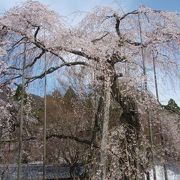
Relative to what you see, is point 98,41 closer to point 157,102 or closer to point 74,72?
point 74,72

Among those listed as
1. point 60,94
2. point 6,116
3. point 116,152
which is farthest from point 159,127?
point 60,94

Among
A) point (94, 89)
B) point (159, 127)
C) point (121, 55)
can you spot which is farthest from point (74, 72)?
point (159, 127)

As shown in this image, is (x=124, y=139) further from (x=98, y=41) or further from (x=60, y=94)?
(x=60, y=94)

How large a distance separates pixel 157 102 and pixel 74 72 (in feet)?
7.88

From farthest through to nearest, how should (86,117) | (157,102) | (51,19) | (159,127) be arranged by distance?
(86,117) → (159,127) → (157,102) → (51,19)

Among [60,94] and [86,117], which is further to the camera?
[60,94]

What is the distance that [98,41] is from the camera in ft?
32.2

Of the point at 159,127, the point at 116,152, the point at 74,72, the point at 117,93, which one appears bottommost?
the point at 116,152

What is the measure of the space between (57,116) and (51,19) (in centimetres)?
1087

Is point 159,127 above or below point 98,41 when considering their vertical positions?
below

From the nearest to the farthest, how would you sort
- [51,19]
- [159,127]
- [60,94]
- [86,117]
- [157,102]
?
[51,19], [157,102], [159,127], [86,117], [60,94]

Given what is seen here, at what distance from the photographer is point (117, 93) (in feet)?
32.1

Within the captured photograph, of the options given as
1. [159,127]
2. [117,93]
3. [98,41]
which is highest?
[98,41]

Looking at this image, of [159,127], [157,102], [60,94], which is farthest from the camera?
[60,94]
